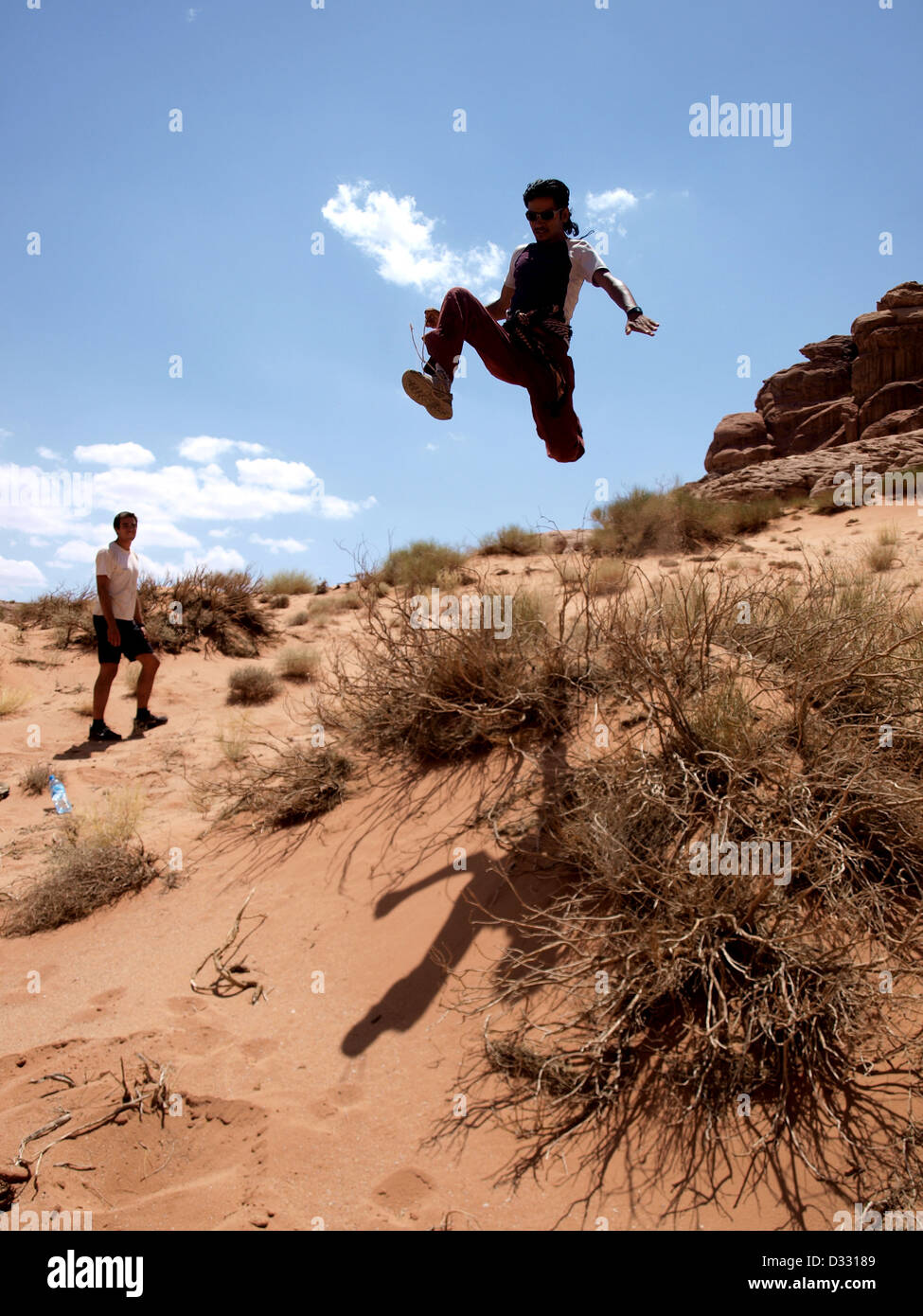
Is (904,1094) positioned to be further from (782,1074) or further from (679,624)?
(679,624)

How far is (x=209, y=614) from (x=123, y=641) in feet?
12.1

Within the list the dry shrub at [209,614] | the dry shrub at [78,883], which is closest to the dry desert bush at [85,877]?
the dry shrub at [78,883]

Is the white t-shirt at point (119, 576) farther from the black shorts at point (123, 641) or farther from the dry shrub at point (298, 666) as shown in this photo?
the dry shrub at point (298, 666)

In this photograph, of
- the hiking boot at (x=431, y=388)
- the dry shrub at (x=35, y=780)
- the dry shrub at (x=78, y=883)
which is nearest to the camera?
the hiking boot at (x=431, y=388)

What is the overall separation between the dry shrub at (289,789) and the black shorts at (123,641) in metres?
2.51

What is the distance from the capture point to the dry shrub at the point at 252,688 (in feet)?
31.2

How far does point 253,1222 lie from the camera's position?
268 centimetres

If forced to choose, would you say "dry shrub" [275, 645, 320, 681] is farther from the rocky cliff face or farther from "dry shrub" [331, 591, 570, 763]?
the rocky cliff face

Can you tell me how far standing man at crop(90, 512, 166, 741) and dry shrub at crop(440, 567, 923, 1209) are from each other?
5.63 m

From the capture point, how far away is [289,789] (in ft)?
19.1

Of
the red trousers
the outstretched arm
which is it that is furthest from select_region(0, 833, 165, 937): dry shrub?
the outstretched arm

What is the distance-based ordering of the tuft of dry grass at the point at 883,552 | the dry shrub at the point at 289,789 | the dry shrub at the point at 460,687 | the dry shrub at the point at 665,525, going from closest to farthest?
1. the dry shrub at the point at 460,687
2. the dry shrub at the point at 289,789
3. the tuft of dry grass at the point at 883,552
4. the dry shrub at the point at 665,525

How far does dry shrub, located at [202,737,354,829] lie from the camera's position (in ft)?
18.5
